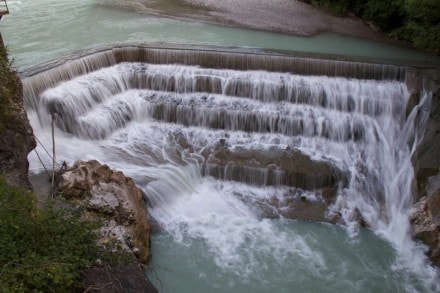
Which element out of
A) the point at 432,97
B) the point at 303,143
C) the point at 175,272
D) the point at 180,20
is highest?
the point at 180,20

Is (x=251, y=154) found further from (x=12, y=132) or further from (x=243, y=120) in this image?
(x=12, y=132)

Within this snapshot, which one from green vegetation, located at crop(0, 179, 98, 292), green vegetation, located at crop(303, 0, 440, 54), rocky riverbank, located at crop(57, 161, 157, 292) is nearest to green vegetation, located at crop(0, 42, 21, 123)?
rocky riverbank, located at crop(57, 161, 157, 292)

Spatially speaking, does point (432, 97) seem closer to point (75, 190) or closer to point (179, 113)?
point (179, 113)

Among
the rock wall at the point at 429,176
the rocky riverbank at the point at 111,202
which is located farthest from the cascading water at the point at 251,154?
the rocky riverbank at the point at 111,202

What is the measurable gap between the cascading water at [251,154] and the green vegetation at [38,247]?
10.0 feet

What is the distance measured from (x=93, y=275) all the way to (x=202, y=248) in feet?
12.7

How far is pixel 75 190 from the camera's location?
328 inches

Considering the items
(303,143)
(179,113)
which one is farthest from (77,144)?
(303,143)

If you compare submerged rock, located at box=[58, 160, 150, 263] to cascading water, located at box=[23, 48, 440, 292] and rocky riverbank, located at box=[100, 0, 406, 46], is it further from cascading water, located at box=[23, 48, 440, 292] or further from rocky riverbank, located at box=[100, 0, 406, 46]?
rocky riverbank, located at box=[100, 0, 406, 46]

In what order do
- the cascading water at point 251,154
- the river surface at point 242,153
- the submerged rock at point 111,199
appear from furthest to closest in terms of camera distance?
the cascading water at point 251,154
the river surface at point 242,153
the submerged rock at point 111,199

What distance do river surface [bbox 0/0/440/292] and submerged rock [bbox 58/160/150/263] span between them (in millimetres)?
590

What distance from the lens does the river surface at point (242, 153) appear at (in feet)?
29.0

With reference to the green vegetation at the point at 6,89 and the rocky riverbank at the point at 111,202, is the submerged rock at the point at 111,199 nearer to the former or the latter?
the rocky riverbank at the point at 111,202

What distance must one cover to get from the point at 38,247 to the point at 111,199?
10.4ft
